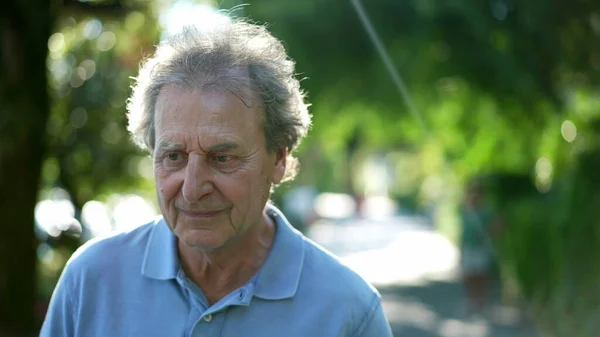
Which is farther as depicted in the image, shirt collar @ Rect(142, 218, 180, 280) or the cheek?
shirt collar @ Rect(142, 218, 180, 280)

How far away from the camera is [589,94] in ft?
32.2

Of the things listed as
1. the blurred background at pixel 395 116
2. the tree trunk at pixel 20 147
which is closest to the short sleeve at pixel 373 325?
the blurred background at pixel 395 116

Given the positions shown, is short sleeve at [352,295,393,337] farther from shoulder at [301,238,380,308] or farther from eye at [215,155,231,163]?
eye at [215,155,231,163]

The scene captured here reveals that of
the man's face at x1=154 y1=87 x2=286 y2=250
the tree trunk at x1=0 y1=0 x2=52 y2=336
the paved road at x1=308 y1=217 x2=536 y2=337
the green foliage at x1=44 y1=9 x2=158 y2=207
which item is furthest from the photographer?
the green foliage at x1=44 y1=9 x2=158 y2=207

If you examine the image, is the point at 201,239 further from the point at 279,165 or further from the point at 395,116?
the point at 395,116

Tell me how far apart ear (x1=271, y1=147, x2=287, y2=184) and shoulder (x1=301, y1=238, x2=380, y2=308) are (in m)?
0.21

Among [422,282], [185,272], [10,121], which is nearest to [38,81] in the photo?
[10,121]

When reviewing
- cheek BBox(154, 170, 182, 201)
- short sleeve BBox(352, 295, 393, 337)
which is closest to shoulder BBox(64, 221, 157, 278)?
cheek BBox(154, 170, 182, 201)

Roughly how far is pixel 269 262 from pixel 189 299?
0.23 m

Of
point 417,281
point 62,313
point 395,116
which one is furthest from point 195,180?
point 417,281

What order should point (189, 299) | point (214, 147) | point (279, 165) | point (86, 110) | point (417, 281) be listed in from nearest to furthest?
1. point (214, 147)
2. point (189, 299)
3. point (279, 165)
4. point (86, 110)
5. point (417, 281)

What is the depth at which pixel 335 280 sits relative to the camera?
7.41 feet

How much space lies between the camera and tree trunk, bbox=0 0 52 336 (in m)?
7.16

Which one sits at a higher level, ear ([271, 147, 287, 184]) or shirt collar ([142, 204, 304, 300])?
ear ([271, 147, 287, 184])
